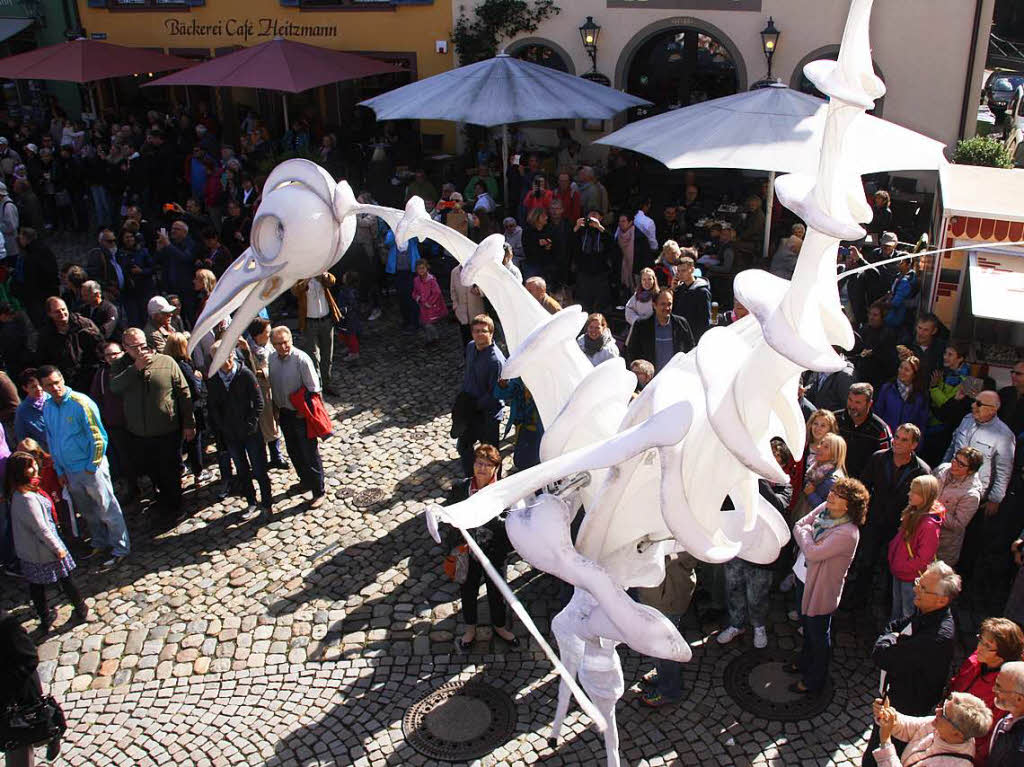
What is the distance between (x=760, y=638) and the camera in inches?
247

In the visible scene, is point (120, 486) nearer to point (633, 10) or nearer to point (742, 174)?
point (742, 174)

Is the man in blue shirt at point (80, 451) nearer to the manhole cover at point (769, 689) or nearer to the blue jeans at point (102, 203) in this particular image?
the manhole cover at point (769, 689)

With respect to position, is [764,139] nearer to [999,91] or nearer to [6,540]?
[6,540]

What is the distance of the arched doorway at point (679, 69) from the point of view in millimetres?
16125

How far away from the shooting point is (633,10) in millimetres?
16062

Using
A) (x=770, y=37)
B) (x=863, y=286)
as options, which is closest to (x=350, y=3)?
(x=770, y=37)

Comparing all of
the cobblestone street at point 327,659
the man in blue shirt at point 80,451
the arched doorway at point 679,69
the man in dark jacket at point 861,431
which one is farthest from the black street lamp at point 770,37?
the man in blue shirt at point 80,451

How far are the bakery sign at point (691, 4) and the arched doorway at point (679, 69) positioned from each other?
0.36 m

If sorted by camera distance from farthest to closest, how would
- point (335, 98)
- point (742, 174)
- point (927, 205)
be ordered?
point (335, 98), point (742, 174), point (927, 205)

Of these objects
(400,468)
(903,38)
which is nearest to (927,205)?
(903,38)

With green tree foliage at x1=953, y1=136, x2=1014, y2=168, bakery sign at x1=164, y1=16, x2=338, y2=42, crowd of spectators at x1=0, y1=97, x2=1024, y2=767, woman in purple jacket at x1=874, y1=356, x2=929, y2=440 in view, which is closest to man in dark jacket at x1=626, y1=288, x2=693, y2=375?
crowd of spectators at x1=0, y1=97, x2=1024, y2=767

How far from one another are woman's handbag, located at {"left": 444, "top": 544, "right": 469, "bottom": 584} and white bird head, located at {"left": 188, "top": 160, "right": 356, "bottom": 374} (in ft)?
7.60

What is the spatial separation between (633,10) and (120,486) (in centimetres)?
1185

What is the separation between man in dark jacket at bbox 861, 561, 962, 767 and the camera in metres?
4.70
